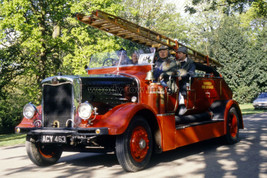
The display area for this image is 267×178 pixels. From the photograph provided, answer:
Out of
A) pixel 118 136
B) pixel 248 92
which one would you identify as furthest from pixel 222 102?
pixel 248 92

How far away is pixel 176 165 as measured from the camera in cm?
608

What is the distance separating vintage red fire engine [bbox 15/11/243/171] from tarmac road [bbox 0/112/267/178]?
33cm

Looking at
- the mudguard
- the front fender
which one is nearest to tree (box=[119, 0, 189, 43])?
the mudguard

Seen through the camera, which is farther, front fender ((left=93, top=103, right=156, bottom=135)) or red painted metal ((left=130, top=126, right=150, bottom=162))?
red painted metal ((left=130, top=126, right=150, bottom=162))

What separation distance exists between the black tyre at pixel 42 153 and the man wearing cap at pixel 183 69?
9.51 ft

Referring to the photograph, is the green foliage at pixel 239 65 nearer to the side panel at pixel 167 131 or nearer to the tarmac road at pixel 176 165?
the tarmac road at pixel 176 165

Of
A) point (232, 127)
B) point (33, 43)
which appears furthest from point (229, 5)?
point (33, 43)

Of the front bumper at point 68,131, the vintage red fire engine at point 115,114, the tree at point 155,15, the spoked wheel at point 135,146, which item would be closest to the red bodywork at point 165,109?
the vintage red fire engine at point 115,114

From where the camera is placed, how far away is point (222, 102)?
28.9ft

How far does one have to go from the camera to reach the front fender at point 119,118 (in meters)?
5.32

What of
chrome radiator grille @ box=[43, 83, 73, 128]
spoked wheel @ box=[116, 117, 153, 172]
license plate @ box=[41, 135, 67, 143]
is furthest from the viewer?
chrome radiator grille @ box=[43, 83, 73, 128]

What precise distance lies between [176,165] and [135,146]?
91 cm

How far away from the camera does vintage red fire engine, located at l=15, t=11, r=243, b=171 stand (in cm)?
559

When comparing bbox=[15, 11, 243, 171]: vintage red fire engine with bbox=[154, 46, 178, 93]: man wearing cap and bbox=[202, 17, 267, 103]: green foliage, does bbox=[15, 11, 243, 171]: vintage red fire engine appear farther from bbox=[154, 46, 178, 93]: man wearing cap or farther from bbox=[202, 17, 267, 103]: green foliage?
bbox=[202, 17, 267, 103]: green foliage
